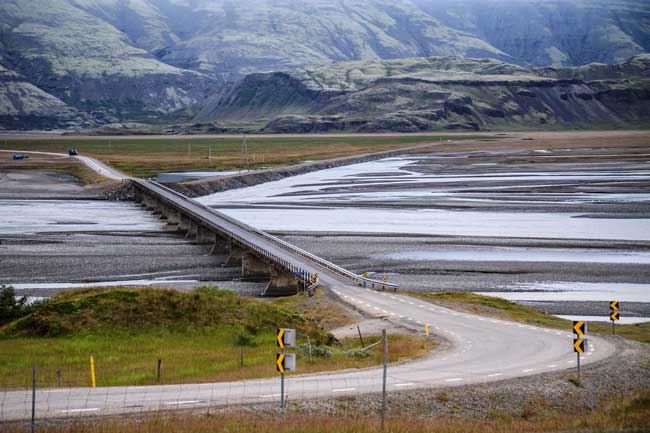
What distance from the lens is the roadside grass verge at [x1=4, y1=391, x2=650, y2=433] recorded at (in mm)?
22328

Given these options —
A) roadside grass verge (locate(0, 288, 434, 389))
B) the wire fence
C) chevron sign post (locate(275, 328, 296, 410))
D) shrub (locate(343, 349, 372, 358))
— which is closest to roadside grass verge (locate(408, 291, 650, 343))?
roadside grass verge (locate(0, 288, 434, 389))

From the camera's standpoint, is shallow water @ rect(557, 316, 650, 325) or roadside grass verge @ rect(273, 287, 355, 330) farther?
shallow water @ rect(557, 316, 650, 325)

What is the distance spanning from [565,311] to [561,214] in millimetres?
47642

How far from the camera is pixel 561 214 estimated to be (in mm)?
96062

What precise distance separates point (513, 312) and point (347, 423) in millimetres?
25402

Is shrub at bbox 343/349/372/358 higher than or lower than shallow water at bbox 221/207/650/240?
higher

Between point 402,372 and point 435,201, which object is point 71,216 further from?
point 402,372

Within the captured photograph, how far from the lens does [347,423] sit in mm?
23797

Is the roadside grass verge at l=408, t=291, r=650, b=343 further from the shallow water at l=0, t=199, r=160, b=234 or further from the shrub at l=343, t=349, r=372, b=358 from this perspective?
the shallow water at l=0, t=199, r=160, b=234

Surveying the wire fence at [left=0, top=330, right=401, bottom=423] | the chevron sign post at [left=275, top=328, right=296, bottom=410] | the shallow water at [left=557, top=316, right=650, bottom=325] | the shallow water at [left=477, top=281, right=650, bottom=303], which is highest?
the chevron sign post at [left=275, top=328, right=296, bottom=410]

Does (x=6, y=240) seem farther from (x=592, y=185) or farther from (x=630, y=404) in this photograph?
(x=592, y=185)

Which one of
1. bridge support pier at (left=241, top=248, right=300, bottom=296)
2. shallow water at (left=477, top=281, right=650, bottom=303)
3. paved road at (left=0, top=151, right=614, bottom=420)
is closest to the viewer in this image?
paved road at (left=0, top=151, right=614, bottom=420)

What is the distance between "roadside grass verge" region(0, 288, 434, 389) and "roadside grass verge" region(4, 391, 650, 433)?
17.8ft

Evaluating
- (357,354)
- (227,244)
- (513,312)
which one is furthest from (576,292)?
(227,244)
